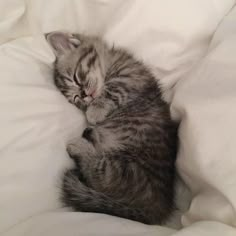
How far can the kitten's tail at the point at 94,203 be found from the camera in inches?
45.2

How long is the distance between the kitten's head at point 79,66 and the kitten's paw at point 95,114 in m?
0.06

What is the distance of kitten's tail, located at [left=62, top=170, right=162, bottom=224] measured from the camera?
1.15m

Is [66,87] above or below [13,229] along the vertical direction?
above

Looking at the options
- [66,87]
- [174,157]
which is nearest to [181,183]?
[174,157]

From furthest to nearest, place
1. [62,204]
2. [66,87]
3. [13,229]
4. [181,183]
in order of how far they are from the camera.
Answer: [66,87] < [181,183] < [62,204] < [13,229]

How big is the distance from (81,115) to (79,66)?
0.70 ft

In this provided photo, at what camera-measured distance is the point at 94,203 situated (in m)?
1.15

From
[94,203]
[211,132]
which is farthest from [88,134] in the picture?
[211,132]

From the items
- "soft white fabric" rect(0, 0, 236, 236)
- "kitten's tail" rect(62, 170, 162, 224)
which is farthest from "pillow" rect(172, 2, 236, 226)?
"kitten's tail" rect(62, 170, 162, 224)

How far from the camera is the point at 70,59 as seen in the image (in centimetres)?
147

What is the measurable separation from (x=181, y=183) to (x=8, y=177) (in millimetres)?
591

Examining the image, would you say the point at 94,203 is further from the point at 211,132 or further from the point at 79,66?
the point at 79,66

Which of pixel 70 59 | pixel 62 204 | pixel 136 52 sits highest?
pixel 136 52

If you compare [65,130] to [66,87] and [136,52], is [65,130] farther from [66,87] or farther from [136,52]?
[136,52]
